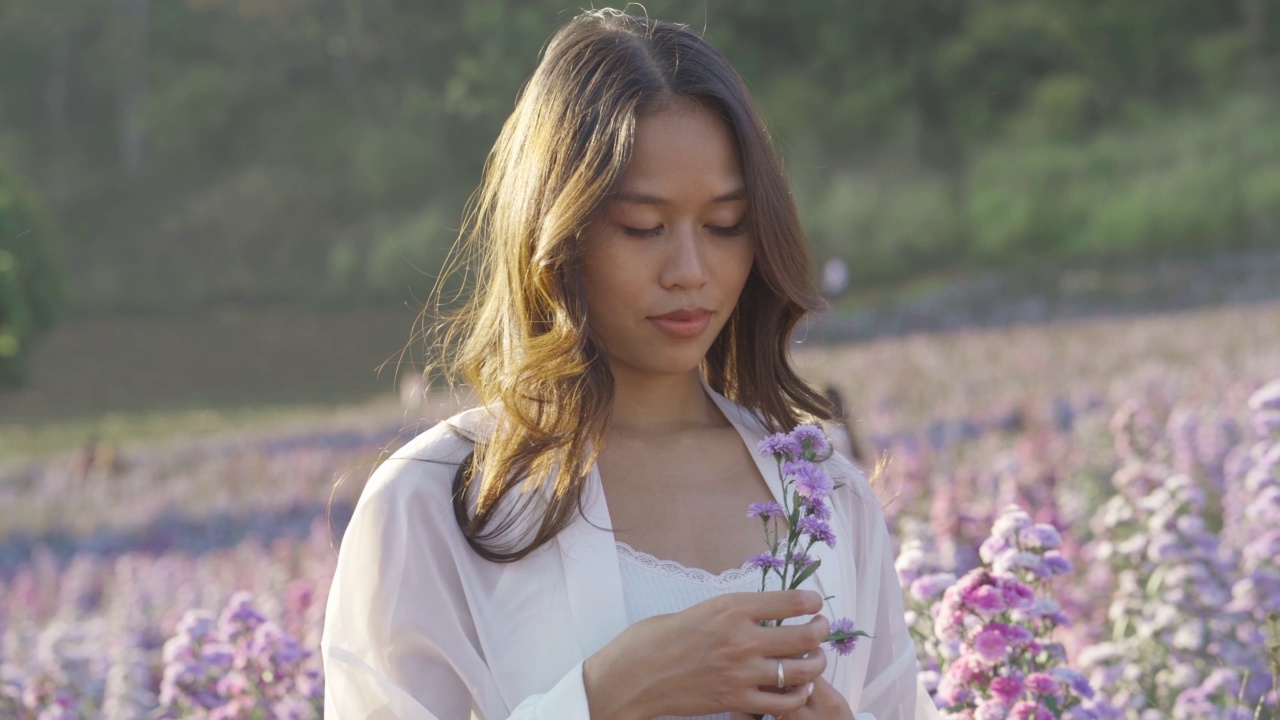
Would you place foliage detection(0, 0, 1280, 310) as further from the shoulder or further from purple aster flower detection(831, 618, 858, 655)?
Answer: purple aster flower detection(831, 618, 858, 655)

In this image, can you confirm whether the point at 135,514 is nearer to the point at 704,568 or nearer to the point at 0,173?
the point at 704,568

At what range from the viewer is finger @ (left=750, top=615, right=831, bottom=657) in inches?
55.5

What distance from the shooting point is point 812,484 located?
4.68 ft

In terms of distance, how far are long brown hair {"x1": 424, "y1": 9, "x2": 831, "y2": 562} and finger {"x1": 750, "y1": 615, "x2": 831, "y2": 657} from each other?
302 millimetres

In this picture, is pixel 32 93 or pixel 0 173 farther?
pixel 32 93

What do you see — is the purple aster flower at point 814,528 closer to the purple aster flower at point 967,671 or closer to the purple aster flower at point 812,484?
the purple aster flower at point 812,484

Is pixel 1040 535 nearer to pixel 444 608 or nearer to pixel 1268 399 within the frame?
pixel 444 608

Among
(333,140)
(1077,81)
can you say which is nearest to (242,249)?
(333,140)

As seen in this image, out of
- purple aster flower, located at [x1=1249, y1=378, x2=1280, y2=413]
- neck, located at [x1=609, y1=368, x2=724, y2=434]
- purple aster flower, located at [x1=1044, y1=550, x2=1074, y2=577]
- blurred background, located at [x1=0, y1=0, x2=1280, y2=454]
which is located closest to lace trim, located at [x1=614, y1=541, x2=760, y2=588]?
neck, located at [x1=609, y1=368, x2=724, y2=434]

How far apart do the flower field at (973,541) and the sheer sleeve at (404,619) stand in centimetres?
23

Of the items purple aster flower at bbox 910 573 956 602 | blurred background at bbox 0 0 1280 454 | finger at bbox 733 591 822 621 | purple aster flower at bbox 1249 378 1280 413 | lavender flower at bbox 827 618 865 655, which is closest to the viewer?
finger at bbox 733 591 822 621

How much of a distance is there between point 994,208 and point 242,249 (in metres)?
11.5

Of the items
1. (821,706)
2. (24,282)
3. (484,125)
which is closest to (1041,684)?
(821,706)

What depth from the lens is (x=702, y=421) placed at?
189 centimetres
